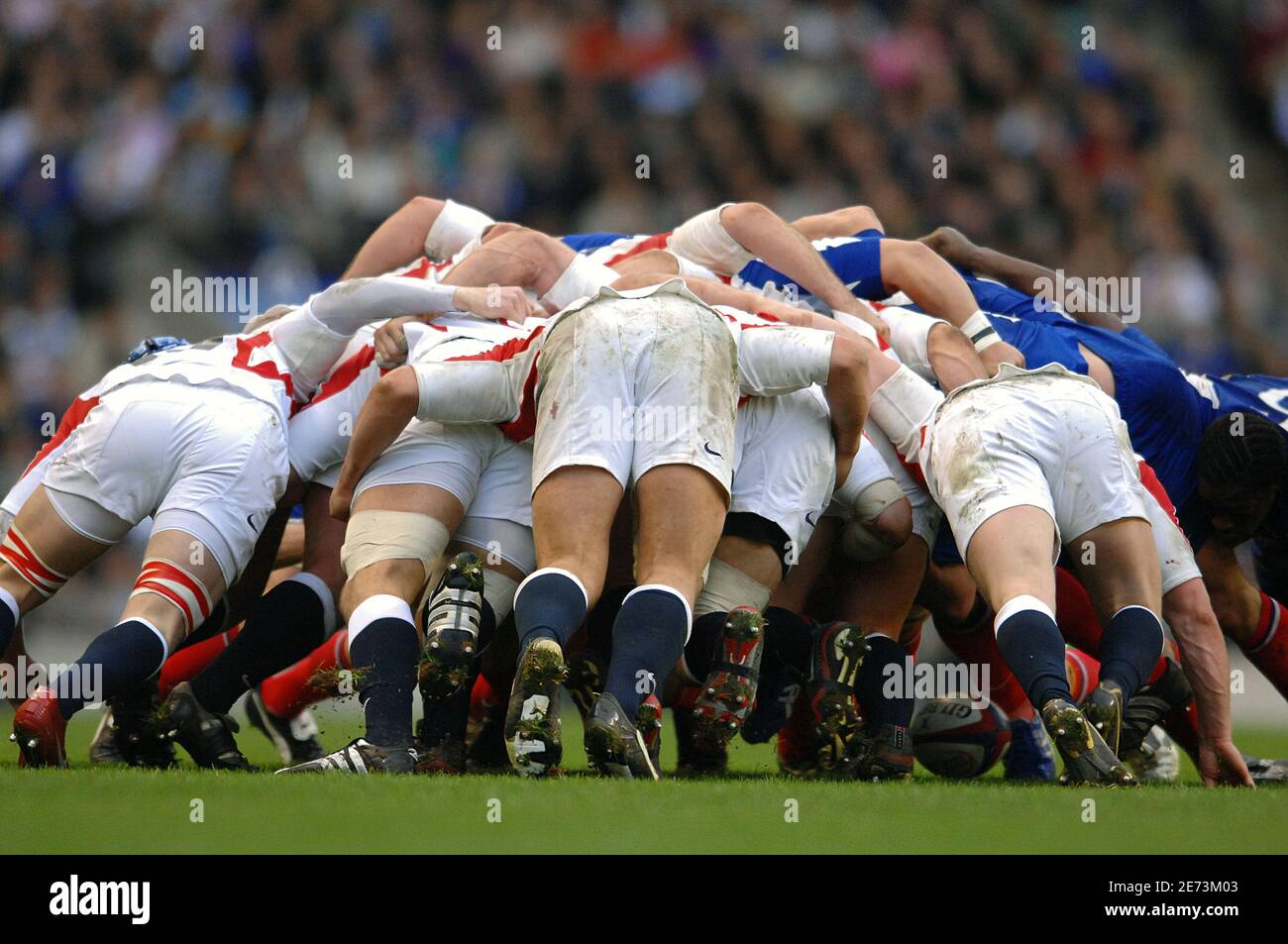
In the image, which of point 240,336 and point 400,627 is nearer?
point 400,627

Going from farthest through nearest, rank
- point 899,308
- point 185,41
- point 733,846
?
point 185,41
point 899,308
point 733,846

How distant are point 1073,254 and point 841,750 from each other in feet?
25.6

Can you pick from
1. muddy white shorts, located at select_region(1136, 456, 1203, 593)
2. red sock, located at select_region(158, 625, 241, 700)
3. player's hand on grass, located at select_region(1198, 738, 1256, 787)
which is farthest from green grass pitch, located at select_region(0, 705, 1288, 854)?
red sock, located at select_region(158, 625, 241, 700)

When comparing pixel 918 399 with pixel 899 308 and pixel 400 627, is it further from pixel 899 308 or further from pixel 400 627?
pixel 400 627

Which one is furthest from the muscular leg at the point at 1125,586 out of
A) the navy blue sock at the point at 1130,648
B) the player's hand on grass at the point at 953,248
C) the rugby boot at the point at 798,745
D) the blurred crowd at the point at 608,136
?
the blurred crowd at the point at 608,136

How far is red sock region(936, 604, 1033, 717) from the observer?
5.59 m

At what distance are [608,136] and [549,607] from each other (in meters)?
8.49

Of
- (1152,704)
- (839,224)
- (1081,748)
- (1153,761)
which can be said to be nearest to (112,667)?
(1081,748)

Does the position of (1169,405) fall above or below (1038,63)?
below

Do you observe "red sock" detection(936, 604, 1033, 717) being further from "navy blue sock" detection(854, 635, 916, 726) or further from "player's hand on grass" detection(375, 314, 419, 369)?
"player's hand on grass" detection(375, 314, 419, 369)

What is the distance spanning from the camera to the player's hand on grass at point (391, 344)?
522 cm

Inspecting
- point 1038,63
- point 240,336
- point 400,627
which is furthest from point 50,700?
point 1038,63

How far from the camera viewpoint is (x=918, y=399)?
5.25 m

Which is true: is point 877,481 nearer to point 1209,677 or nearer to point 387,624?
point 1209,677
